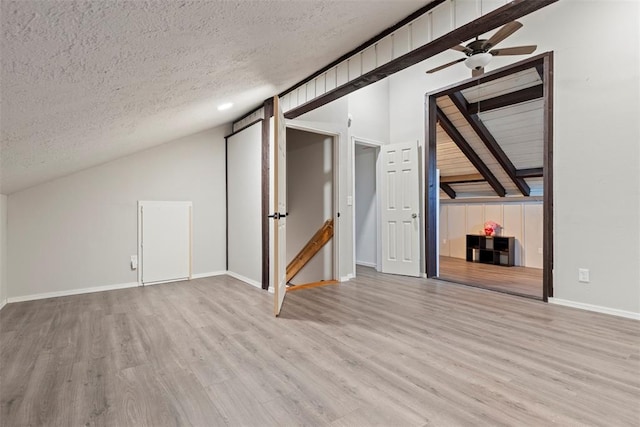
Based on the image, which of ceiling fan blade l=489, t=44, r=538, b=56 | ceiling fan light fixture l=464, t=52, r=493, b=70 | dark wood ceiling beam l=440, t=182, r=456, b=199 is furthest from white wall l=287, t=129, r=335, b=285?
dark wood ceiling beam l=440, t=182, r=456, b=199

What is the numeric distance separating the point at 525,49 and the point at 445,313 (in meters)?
2.63

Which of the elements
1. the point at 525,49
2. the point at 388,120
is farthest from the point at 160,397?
the point at 388,120

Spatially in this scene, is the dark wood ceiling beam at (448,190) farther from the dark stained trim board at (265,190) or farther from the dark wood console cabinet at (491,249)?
the dark stained trim board at (265,190)

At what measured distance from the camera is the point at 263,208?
3953 mm

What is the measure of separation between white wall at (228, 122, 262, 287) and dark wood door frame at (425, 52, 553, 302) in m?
2.39

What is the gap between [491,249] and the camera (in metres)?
5.98

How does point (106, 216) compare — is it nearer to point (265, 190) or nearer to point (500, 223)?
point (265, 190)

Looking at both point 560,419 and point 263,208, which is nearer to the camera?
point 560,419

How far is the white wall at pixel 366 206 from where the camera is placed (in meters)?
5.63

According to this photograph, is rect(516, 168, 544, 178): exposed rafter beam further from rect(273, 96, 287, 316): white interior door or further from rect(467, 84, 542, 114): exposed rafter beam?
rect(273, 96, 287, 316): white interior door

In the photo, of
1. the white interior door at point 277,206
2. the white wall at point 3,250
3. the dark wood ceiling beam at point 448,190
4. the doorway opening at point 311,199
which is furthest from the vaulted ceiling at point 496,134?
the white wall at point 3,250

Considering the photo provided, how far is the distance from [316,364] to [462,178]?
229 inches

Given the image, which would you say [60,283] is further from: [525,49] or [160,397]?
[525,49]

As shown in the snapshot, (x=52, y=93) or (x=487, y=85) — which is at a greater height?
(x=487, y=85)
